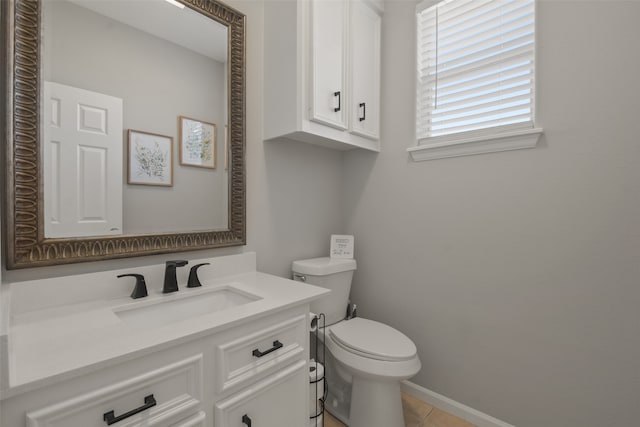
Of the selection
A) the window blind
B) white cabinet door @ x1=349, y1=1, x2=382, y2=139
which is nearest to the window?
the window blind

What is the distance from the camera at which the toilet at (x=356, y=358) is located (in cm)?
134

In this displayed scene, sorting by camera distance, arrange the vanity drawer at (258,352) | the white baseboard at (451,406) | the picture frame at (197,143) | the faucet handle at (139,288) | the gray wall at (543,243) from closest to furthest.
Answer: the vanity drawer at (258,352), the faucet handle at (139,288), the gray wall at (543,243), the picture frame at (197,143), the white baseboard at (451,406)

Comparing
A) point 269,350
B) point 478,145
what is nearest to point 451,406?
point 269,350

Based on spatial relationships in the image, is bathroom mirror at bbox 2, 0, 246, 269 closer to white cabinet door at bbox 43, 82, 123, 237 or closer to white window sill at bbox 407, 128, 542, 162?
white cabinet door at bbox 43, 82, 123, 237

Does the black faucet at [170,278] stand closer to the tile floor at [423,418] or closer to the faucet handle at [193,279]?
the faucet handle at [193,279]

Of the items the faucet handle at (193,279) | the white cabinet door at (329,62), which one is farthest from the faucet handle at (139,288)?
the white cabinet door at (329,62)

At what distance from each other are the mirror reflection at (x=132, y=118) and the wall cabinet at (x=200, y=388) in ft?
1.94

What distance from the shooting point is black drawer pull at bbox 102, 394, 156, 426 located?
2.15ft

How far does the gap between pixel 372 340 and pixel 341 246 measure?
2.05ft

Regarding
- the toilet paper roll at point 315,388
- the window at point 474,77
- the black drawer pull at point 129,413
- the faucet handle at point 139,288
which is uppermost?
the window at point 474,77

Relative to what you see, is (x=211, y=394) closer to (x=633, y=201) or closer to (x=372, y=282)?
(x=372, y=282)

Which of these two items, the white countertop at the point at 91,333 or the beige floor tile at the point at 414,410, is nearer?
the white countertop at the point at 91,333

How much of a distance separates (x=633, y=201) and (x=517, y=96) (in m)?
0.64

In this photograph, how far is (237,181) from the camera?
4.80ft
